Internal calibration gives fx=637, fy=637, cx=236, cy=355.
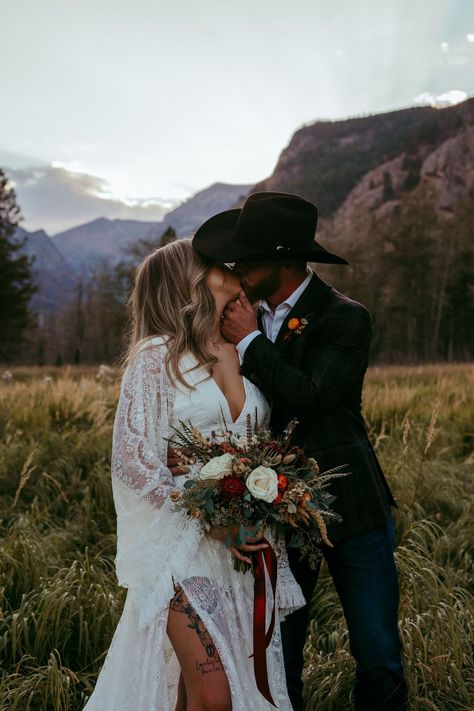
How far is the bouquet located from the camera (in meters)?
2.14

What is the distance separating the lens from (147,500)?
2389mm

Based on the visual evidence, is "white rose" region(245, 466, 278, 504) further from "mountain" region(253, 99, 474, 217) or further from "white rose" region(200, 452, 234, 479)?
"mountain" region(253, 99, 474, 217)

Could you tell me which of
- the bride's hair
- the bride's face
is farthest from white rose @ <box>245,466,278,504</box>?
the bride's face

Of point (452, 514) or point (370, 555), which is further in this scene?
point (452, 514)

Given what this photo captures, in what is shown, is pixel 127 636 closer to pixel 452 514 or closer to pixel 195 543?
pixel 195 543

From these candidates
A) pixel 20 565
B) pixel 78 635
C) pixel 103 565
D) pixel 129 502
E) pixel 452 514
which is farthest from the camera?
pixel 452 514

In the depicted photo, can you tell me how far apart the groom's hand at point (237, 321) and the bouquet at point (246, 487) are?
1.78 feet

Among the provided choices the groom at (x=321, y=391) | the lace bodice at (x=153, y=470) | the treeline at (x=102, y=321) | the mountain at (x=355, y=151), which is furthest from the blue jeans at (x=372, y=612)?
the mountain at (x=355, y=151)

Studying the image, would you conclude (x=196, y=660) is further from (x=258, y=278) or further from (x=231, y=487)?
(x=258, y=278)

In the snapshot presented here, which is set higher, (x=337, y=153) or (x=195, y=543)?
(x=337, y=153)

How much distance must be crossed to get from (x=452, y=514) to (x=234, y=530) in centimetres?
369

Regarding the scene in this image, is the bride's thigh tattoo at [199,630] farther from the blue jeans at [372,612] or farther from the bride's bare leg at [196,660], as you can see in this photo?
the blue jeans at [372,612]

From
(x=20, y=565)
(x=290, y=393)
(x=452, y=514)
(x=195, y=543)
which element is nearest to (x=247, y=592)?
(x=195, y=543)

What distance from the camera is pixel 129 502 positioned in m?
2.44
